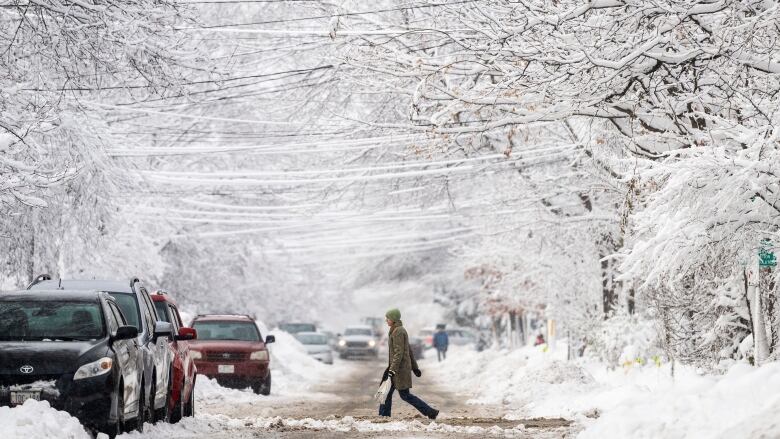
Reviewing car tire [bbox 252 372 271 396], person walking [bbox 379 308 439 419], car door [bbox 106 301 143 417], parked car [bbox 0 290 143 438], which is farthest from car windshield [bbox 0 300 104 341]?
car tire [bbox 252 372 271 396]

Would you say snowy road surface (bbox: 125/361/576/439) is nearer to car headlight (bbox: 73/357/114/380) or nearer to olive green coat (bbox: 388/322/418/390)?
olive green coat (bbox: 388/322/418/390)

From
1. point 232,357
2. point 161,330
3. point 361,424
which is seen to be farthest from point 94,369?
point 232,357

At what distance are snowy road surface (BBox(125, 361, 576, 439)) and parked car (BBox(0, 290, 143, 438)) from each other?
0.96 m

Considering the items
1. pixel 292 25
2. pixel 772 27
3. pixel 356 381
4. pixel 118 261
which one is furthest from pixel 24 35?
pixel 356 381

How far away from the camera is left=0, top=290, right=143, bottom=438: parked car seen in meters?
11.6

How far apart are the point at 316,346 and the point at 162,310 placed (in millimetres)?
34872

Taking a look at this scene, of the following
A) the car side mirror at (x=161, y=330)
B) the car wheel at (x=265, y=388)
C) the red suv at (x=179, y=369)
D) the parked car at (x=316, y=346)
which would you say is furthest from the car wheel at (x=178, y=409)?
the parked car at (x=316, y=346)

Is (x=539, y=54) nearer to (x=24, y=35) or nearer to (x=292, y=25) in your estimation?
(x=24, y=35)

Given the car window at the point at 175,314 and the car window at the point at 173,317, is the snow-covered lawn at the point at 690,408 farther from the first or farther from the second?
the car window at the point at 175,314

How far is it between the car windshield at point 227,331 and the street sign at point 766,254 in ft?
50.9

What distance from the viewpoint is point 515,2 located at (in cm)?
1388

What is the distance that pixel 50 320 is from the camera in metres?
12.6

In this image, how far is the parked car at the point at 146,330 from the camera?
1406cm

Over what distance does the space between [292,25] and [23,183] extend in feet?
42.4
